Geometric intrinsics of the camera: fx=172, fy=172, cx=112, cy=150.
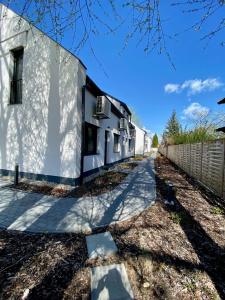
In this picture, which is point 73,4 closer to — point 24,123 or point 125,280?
point 125,280

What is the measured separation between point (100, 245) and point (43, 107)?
5542 mm

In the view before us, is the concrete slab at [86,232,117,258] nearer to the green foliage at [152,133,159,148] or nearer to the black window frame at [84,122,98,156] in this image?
the black window frame at [84,122,98,156]

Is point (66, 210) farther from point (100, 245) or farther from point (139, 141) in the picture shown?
point (139, 141)

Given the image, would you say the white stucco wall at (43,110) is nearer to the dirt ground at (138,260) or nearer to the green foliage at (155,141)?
the dirt ground at (138,260)

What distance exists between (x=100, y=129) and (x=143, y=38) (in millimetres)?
6529

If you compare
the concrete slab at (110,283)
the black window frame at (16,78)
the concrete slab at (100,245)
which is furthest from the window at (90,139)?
the concrete slab at (110,283)

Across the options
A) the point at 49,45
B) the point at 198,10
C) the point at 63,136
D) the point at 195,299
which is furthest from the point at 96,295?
the point at 49,45

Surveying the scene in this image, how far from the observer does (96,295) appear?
1.84m

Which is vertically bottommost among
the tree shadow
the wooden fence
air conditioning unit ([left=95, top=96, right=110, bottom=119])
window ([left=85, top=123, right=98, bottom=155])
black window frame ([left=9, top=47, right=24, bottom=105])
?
the tree shadow

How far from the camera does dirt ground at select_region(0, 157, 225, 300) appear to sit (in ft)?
6.26

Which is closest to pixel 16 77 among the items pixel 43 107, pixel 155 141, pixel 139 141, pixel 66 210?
pixel 43 107

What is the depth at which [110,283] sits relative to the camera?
2.00 metres

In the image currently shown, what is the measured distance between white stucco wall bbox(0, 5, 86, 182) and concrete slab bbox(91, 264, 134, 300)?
430 centimetres

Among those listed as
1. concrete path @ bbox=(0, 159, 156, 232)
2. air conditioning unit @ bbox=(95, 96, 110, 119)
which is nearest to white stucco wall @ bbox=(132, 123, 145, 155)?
air conditioning unit @ bbox=(95, 96, 110, 119)
